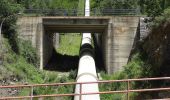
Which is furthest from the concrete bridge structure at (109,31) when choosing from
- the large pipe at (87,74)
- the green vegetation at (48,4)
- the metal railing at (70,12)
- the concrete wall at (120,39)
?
the green vegetation at (48,4)

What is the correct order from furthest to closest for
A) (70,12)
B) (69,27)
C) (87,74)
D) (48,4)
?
(48,4)
(70,12)
(69,27)
(87,74)

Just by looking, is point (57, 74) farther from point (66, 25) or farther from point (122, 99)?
point (122, 99)

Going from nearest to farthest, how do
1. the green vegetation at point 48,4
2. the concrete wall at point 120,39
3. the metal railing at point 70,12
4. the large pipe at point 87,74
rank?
the large pipe at point 87,74, the concrete wall at point 120,39, the metal railing at point 70,12, the green vegetation at point 48,4

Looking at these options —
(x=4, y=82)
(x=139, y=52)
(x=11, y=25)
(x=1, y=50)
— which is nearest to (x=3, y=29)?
(x=11, y=25)

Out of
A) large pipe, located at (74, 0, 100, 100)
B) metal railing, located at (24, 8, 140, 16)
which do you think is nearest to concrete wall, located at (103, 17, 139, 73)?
large pipe, located at (74, 0, 100, 100)

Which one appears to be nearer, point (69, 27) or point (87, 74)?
point (87, 74)

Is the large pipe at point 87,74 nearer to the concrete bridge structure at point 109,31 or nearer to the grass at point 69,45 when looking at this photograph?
the concrete bridge structure at point 109,31

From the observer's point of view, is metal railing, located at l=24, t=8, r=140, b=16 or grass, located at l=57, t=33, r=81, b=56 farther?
grass, located at l=57, t=33, r=81, b=56

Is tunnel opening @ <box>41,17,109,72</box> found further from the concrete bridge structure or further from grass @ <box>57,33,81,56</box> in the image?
grass @ <box>57,33,81,56</box>

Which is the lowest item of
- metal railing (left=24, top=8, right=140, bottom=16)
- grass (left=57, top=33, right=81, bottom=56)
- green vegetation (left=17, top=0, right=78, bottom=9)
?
grass (left=57, top=33, right=81, bottom=56)

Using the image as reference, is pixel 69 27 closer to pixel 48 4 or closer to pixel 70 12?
pixel 70 12

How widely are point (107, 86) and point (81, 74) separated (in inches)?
173

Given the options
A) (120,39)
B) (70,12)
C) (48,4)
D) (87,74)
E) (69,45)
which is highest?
(70,12)

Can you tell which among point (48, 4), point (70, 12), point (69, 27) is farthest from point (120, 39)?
point (48, 4)
